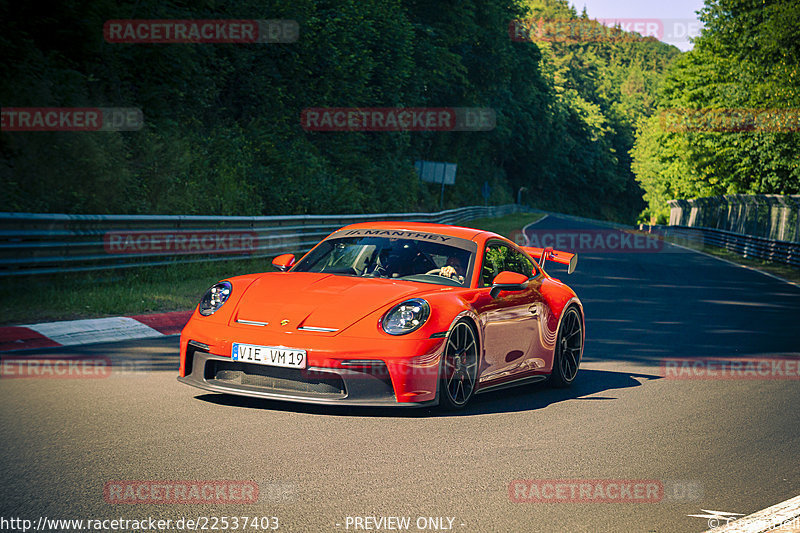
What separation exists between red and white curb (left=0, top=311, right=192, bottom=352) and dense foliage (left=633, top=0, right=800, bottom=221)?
45.6 m

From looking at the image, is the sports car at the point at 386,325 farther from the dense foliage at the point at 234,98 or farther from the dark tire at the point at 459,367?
the dense foliage at the point at 234,98

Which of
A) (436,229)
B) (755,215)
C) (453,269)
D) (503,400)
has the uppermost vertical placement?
(436,229)

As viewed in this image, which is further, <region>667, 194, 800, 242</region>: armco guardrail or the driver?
<region>667, 194, 800, 242</region>: armco guardrail

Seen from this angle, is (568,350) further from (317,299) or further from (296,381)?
(296,381)

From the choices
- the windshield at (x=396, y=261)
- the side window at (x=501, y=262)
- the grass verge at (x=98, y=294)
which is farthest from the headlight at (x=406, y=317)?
the grass verge at (x=98, y=294)

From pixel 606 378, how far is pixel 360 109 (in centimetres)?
2966

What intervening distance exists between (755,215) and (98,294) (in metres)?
34.6

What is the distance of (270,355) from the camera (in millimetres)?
6391

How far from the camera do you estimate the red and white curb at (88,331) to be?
9352 mm

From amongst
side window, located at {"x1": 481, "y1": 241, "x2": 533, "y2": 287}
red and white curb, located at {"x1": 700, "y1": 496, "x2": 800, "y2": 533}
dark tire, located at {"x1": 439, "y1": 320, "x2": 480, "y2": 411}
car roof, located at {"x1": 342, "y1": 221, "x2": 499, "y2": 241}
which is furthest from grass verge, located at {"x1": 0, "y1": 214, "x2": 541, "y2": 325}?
red and white curb, located at {"x1": 700, "y1": 496, "x2": 800, "y2": 533}

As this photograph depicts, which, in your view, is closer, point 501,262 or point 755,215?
point 501,262

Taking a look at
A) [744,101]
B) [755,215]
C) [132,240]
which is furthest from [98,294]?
[744,101]

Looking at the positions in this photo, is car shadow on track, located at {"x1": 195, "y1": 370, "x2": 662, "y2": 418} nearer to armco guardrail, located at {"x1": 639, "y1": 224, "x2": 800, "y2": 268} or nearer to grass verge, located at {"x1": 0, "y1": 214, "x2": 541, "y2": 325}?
grass verge, located at {"x1": 0, "y1": 214, "x2": 541, "y2": 325}

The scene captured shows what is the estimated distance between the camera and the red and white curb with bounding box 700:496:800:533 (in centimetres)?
443
